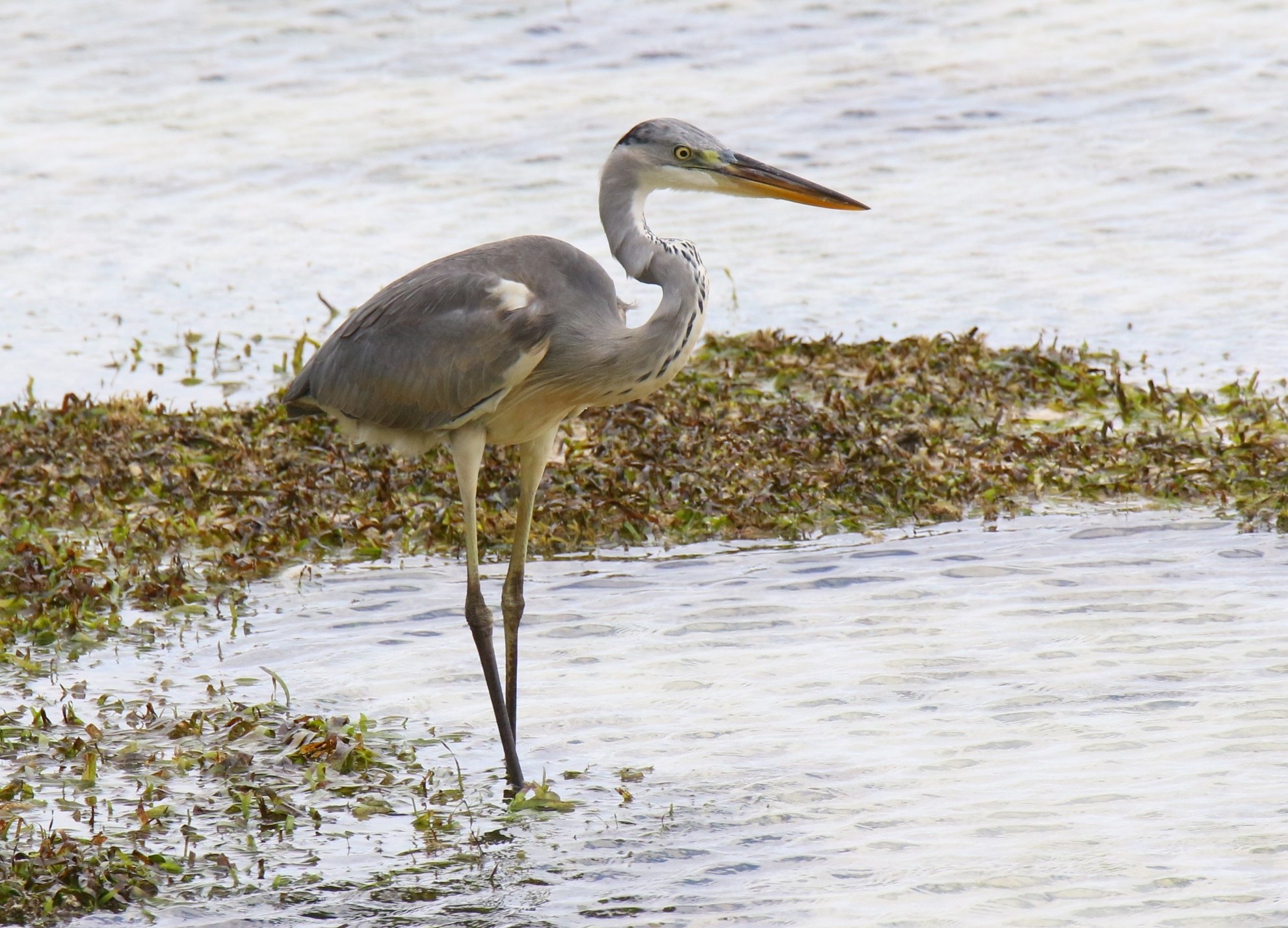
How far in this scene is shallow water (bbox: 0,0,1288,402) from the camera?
34.6ft

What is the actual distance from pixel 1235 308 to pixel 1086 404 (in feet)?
6.96

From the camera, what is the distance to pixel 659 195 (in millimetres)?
13711

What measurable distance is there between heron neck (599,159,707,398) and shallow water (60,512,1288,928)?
4.04 ft

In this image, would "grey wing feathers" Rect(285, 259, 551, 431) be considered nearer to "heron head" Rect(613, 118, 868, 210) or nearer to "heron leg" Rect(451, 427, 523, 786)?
"heron leg" Rect(451, 427, 523, 786)

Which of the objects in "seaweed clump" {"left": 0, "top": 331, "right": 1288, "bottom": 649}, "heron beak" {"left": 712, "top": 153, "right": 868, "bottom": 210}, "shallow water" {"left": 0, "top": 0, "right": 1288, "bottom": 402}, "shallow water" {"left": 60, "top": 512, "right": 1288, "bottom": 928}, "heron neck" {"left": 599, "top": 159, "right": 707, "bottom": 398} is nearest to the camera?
"shallow water" {"left": 60, "top": 512, "right": 1288, "bottom": 928}

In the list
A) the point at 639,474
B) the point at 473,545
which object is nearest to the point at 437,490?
the point at 639,474

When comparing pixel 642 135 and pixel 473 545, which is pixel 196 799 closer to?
pixel 473 545

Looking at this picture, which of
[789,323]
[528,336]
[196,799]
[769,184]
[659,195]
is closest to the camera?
[196,799]

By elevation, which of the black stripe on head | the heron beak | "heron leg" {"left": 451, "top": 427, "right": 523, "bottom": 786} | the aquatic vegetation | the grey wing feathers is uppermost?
the black stripe on head

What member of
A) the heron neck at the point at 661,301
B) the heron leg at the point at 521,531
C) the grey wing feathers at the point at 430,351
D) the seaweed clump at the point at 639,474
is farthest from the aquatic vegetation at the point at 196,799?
the heron neck at the point at 661,301

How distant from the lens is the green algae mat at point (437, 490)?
17.3ft

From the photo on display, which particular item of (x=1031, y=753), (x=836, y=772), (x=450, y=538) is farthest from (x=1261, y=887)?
(x=450, y=538)

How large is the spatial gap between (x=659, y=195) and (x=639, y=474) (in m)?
6.50

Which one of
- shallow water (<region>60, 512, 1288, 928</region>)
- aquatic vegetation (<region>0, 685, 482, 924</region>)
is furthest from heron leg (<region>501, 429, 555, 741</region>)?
aquatic vegetation (<region>0, 685, 482, 924</region>)
